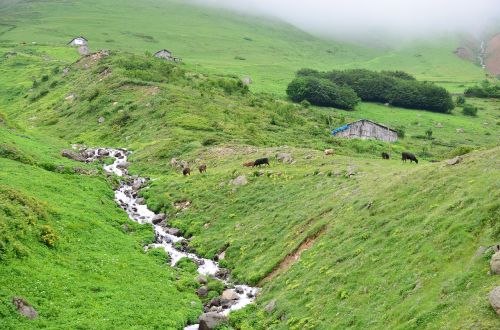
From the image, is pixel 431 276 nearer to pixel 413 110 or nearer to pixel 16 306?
pixel 16 306

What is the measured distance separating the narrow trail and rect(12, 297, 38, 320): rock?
907 cm

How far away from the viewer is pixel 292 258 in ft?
128

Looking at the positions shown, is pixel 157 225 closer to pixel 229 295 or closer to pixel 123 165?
pixel 229 295

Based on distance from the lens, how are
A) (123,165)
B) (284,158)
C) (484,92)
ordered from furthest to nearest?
(484,92), (123,165), (284,158)

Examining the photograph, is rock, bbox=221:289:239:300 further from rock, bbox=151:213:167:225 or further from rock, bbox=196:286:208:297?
rock, bbox=151:213:167:225

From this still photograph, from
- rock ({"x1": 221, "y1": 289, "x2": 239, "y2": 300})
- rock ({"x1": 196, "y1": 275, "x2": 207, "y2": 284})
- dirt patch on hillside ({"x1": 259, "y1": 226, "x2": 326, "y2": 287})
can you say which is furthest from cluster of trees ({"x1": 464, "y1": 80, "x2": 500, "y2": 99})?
rock ({"x1": 221, "y1": 289, "x2": 239, "y2": 300})

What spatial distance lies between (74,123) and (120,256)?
59.1 m

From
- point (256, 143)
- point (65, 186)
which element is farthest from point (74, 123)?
point (65, 186)

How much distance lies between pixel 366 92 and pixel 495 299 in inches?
5892

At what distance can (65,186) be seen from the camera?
173 ft

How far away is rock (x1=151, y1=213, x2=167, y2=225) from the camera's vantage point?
5331 centimetres

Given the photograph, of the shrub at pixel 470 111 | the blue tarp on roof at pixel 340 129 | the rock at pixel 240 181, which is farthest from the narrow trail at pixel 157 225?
the shrub at pixel 470 111

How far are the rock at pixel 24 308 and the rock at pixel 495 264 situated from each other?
23022 mm

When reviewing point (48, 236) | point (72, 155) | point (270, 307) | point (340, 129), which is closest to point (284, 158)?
point (72, 155)
